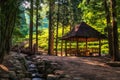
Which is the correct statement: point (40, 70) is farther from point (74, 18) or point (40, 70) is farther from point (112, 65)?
point (74, 18)

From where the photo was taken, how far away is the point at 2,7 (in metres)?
13.4

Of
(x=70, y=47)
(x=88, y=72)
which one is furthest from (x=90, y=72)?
(x=70, y=47)

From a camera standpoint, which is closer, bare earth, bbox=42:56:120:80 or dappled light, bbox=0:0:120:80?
bare earth, bbox=42:56:120:80

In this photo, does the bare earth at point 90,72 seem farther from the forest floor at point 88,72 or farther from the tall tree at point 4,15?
the tall tree at point 4,15

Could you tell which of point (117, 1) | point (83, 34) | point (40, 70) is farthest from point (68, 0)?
point (40, 70)

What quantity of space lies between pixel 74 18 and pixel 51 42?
685 inches

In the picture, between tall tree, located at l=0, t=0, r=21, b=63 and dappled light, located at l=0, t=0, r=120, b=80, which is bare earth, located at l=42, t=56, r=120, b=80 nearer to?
dappled light, located at l=0, t=0, r=120, b=80

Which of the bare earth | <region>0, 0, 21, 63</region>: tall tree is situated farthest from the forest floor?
<region>0, 0, 21, 63</region>: tall tree

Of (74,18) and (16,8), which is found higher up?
(74,18)

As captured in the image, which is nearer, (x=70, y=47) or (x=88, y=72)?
(x=88, y=72)

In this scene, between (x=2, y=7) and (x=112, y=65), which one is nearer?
(x=2, y=7)

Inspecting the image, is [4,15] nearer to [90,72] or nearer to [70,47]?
[90,72]

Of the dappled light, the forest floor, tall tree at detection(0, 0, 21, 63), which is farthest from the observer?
the dappled light

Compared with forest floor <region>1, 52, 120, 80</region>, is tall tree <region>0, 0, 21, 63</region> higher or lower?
higher
